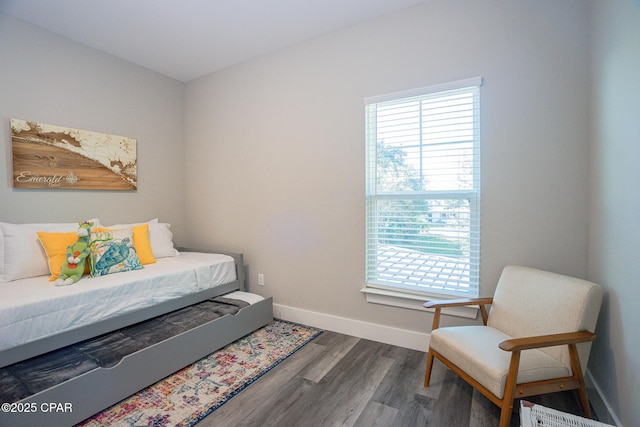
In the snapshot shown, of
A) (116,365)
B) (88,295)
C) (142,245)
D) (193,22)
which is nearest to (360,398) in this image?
(116,365)

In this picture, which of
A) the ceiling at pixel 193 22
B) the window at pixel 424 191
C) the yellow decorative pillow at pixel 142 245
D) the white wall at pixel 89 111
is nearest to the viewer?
the window at pixel 424 191

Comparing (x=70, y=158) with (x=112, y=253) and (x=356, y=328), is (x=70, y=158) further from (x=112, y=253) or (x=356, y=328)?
(x=356, y=328)

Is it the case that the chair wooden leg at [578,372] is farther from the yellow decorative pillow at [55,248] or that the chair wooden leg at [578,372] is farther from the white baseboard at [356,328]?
the yellow decorative pillow at [55,248]

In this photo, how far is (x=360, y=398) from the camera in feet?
6.19

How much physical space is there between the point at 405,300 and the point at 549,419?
1291 mm

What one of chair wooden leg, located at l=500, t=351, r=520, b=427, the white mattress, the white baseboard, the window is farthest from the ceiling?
the white baseboard

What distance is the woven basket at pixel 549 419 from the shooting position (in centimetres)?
123

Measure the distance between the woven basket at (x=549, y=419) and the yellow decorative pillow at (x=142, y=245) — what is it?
300 centimetres

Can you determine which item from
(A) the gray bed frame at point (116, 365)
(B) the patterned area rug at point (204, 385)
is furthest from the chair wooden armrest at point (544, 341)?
(A) the gray bed frame at point (116, 365)

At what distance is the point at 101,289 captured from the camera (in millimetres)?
2129

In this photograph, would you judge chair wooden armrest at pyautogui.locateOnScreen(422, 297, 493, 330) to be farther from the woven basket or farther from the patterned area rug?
the patterned area rug

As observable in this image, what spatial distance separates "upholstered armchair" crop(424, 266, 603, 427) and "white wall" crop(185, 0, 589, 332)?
30cm

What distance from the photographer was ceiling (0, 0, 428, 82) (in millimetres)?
2412

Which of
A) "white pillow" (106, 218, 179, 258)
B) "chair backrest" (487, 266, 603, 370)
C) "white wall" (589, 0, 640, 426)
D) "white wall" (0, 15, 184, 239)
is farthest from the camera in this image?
"white pillow" (106, 218, 179, 258)
